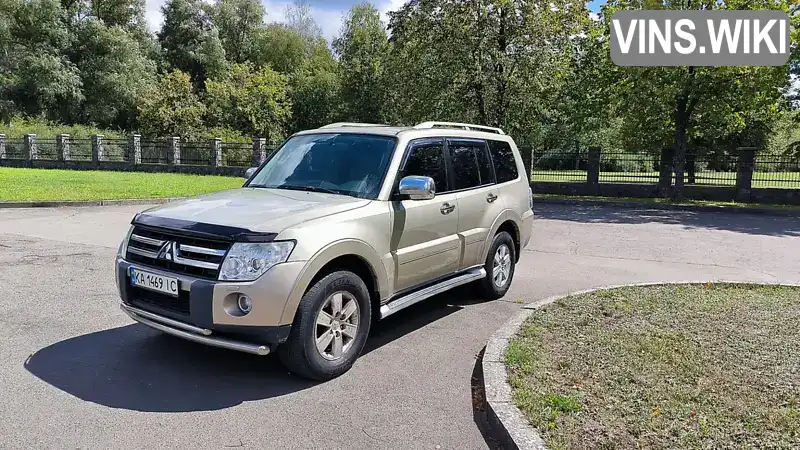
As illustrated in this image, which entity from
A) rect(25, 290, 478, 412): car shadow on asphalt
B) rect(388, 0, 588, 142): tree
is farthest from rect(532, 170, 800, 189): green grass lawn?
rect(25, 290, 478, 412): car shadow on asphalt

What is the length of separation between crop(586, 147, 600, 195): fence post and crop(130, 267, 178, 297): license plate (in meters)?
20.2

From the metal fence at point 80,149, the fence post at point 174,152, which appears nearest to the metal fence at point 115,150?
the metal fence at point 80,149

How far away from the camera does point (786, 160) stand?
1916cm

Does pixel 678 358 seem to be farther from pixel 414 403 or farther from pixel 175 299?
pixel 175 299

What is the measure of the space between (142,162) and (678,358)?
3182 cm

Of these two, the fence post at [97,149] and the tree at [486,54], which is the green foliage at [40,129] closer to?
the fence post at [97,149]

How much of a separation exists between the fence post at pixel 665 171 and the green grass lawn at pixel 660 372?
16074mm

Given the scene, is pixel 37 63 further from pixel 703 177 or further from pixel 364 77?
pixel 703 177

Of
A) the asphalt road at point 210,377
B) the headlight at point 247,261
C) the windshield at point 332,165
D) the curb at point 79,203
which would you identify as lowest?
the asphalt road at point 210,377

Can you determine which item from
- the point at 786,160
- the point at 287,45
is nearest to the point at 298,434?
the point at 786,160

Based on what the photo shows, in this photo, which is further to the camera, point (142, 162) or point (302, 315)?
point (142, 162)

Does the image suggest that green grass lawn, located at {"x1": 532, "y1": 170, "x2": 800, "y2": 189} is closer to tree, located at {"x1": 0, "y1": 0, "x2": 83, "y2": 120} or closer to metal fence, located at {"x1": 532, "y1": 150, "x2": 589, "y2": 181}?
metal fence, located at {"x1": 532, "y1": 150, "x2": 589, "y2": 181}

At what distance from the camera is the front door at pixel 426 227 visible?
16.7 feet

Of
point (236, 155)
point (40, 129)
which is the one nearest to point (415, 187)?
point (236, 155)
